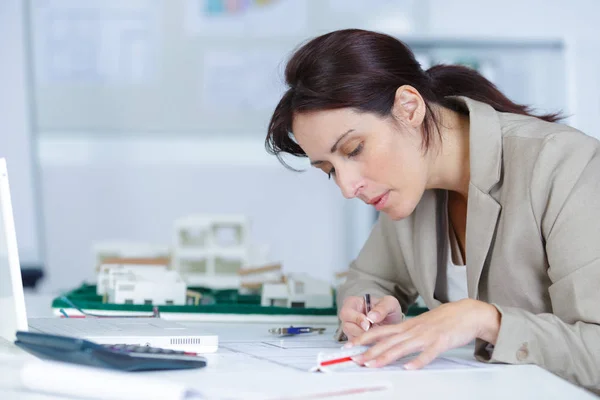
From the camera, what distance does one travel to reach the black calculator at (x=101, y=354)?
1.01m

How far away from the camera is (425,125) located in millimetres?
1498

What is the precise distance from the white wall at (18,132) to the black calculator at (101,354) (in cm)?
307

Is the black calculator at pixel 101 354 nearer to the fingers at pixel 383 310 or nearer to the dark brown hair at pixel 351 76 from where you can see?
the fingers at pixel 383 310

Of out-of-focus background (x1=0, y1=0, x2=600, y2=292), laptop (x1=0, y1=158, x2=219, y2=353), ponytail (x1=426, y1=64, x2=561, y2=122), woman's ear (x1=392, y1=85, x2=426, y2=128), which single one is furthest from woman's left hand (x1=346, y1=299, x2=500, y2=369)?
out-of-focus background (x1=0, y1=0, x2=600, y2=292)

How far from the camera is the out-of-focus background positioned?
412cm

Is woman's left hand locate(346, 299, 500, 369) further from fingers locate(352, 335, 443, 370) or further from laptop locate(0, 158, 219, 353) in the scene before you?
laptop locate(0, 158, 219, 353)

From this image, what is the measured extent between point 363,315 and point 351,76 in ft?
1.40

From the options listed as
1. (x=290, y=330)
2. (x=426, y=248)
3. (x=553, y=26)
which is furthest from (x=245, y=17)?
(x=290, y=330)

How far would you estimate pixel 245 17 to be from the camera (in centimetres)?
420

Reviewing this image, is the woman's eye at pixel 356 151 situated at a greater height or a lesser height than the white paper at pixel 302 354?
greater

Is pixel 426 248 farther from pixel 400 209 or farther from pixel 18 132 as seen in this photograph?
pixel 18 132

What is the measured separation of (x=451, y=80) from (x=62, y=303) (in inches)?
40.0

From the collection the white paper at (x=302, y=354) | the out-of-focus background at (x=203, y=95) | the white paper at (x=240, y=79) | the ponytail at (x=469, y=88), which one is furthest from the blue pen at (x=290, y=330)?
the white paper at (x=240, y=79)

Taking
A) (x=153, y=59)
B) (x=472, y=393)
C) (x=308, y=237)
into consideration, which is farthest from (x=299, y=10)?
(x=472, y=393)
